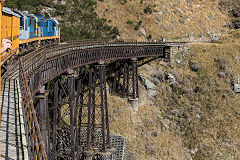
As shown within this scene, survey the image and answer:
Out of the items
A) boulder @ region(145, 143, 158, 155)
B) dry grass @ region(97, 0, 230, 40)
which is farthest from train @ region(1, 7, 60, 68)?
dry grass @ region(97, 0, 230, 40)

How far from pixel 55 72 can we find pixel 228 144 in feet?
84.5

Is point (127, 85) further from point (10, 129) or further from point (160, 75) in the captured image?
point (10, 129)

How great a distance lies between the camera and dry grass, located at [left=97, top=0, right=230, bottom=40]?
60.0m

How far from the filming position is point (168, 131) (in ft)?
125

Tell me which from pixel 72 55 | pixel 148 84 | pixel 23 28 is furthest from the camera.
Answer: pixel 148 84

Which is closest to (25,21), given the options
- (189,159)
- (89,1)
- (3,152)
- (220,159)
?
(3,152)

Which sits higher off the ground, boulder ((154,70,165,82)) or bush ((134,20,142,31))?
bush ((134,20,142,31))

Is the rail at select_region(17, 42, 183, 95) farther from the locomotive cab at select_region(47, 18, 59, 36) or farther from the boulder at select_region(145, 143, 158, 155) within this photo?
the boulder at select_region(145, 143, 158, 155)

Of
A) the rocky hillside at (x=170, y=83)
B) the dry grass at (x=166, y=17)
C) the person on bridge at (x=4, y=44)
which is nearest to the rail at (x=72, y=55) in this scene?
the rocky hillside at (x=170, y=83)

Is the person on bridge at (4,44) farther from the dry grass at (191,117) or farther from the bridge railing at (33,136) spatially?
the dry grass at (191,117)

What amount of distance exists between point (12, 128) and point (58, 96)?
1402 cm

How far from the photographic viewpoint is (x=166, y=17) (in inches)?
2520

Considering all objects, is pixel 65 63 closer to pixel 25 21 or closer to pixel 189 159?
pixel 25 21

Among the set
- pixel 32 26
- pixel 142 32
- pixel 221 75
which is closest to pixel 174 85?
pixel 221 75
